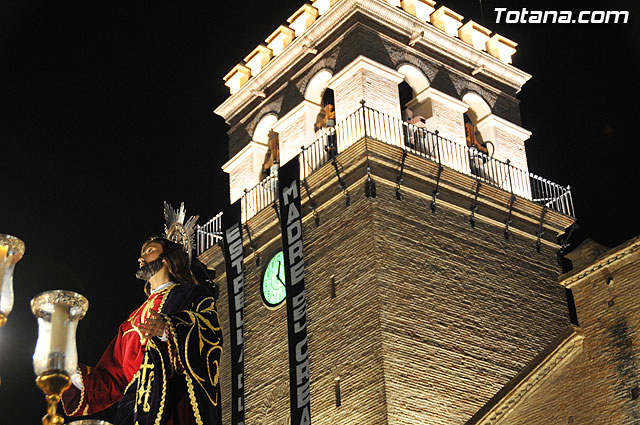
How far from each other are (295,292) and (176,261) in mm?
15326

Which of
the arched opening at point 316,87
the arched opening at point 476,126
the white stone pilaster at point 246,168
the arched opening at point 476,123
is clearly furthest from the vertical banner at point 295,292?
the arched opening at point 476,123

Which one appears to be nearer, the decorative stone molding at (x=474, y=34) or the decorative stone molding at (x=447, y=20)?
the decorative stone molding at (x=447, y=20)

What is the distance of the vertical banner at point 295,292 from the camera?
23.3m

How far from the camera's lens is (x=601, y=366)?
20.6m

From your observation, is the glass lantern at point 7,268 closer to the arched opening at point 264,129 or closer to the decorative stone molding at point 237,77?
the arched opening at point 264,129

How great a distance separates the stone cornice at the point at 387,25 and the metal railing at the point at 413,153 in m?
2.85

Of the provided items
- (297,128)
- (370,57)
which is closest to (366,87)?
(370,57)

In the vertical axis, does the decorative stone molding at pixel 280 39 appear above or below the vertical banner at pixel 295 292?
above

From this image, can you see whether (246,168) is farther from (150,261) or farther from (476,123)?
(150,261)

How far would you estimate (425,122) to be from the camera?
92.1ft

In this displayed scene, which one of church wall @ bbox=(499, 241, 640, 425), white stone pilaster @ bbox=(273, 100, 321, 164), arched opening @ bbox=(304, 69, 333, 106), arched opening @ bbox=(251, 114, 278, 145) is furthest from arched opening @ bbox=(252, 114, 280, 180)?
church wall @ bbox=(499, 241, 640, 425)

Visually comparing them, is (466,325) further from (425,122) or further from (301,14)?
(301,14)

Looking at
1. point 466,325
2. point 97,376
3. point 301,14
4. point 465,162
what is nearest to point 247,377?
point 466,325

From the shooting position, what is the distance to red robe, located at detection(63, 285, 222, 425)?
856 cm
